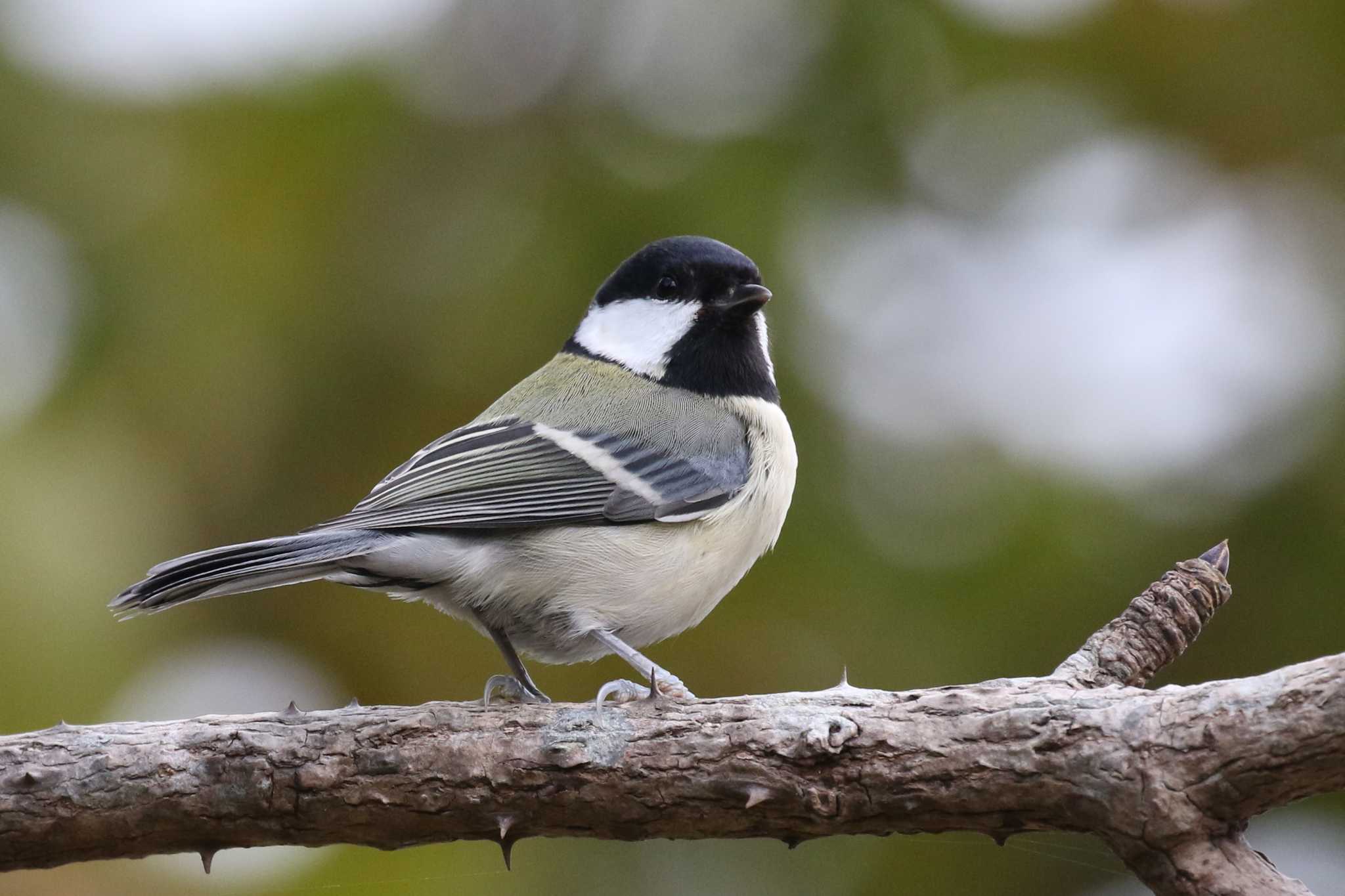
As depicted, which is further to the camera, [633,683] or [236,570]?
[633,683]

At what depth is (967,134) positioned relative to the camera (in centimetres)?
381

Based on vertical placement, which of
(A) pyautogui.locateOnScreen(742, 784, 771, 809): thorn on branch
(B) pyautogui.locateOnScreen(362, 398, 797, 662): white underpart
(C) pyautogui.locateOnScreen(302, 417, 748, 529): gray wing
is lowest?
(A) pyautogui.locateOnScreen(742, 784, 771, 809): thorn on branch

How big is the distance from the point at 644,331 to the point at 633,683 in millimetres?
1141

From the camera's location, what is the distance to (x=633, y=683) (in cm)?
252

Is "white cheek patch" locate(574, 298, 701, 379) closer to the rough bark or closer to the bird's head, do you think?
the bird's head

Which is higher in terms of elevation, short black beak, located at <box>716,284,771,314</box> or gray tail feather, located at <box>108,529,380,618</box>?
short black beak, located at <box>716,284,771,314</box>

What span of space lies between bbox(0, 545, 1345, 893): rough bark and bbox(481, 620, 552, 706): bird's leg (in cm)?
35

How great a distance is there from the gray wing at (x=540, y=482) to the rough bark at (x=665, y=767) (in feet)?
1.73

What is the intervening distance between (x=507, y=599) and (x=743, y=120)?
6.11 ft

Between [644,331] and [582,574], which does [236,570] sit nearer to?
[582,574]

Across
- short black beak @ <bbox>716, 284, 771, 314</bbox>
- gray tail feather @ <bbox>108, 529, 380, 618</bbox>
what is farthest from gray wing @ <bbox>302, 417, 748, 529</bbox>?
short black beak @ <bbox>716, 284, 771, 314</bbox>

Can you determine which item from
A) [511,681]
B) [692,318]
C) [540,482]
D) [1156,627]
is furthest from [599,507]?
[1156,627]

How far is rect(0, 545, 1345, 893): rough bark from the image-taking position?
1.92m

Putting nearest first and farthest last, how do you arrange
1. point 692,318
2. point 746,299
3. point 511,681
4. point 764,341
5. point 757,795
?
point 757,795
point 511,681
point 746,299
point 692,318
point 764,341
